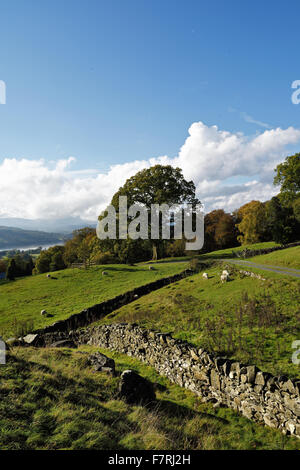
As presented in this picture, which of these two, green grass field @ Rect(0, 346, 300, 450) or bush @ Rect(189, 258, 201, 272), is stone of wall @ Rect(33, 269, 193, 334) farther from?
green grass field @ Rect(0, 346, 300, 450)

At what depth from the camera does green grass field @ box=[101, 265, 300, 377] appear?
30.5 ft

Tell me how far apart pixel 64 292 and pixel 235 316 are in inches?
845

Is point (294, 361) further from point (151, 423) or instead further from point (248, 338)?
point (151, 423)

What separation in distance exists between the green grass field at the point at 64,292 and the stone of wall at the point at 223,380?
10.1 m

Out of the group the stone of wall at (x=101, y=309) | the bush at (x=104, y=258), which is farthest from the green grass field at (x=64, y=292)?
the bush at (x=104, y=258)

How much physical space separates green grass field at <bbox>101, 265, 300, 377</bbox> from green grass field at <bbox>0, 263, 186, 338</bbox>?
4856 mm

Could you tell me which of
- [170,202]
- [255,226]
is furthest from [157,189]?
[255,226]

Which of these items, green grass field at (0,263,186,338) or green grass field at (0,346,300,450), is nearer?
green grass field at (0,346,300,450)

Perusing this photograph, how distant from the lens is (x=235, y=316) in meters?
13.1

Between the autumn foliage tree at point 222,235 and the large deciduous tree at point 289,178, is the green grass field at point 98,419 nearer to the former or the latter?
the large deciduous tree at point 289,178

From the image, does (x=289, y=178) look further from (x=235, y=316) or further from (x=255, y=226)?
(x=235, y=316)

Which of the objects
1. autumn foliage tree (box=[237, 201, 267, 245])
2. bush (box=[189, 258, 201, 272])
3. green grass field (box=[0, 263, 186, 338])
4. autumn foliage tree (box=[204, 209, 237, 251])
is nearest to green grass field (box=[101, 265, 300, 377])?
green grass field (box=[0, 263, 186, 338])

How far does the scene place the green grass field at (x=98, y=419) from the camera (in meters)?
5.49

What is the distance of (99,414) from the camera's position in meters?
6.59
